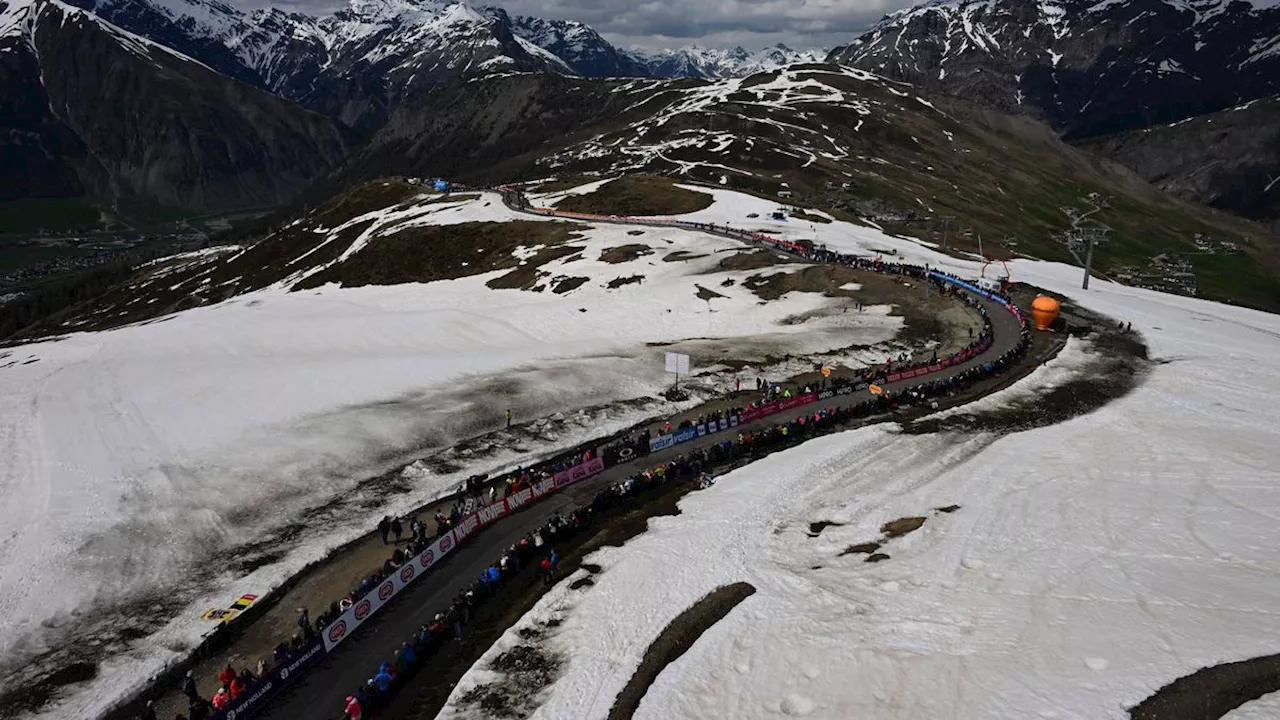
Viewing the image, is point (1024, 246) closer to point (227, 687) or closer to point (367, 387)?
point (367, 387)

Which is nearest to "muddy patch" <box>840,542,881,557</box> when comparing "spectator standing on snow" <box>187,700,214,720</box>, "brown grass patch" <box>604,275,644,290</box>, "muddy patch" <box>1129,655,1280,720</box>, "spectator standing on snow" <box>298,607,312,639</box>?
"muddy patch" <box>1129,655,1280,720</box>

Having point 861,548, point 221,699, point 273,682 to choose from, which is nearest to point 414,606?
point 273,682

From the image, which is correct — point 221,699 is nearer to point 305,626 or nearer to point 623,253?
point 305,626

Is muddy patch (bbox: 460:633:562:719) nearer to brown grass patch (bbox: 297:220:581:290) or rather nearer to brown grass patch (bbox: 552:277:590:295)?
brown grass patch (bbox: 552:277:590:295)

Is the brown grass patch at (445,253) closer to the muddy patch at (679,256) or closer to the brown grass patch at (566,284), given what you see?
the brown grass patch at (566,284)

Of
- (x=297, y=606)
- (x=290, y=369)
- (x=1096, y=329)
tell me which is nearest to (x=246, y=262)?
(x=290, y=369)

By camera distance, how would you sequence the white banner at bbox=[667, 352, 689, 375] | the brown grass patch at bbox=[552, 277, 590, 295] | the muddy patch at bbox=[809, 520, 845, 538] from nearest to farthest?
the muddy patch at bbox=[809, 520, 845, 538] → the white banner at bbox=[667, 352, 689, 375] → the brown grass patch at bbox=[552, 277, 590, 295]

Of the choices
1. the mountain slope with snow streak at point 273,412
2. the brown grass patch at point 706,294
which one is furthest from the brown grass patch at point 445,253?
the brown grass patch at point 706,294
